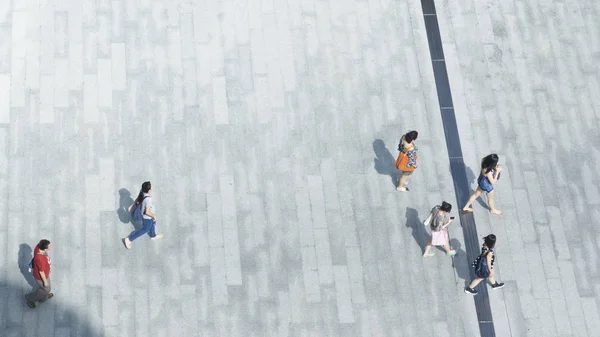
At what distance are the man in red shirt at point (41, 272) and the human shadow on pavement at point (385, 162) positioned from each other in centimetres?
655

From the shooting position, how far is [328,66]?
54.7ft

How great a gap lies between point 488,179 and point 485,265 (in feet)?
5.57

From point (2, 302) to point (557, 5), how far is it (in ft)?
44.2

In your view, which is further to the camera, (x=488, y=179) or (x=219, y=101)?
(x=219, y=101)

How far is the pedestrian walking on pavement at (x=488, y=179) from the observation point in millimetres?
14172

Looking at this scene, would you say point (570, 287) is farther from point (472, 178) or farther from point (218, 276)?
point (218, 276)

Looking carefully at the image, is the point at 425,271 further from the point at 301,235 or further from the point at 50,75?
the point at 50,75

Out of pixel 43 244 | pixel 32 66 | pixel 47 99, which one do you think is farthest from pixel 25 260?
pixel 32 66

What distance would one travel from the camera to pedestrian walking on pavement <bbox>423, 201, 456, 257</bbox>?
45.0 ft

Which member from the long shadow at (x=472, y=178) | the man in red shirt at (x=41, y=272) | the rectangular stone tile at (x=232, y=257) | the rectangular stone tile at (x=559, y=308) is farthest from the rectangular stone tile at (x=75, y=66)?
the rectangular stone tile at (x=559, y=308)

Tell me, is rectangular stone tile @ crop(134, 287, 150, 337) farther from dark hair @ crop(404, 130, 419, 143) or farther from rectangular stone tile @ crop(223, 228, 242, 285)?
dark hair @ crop(404, 130, 419, 143)

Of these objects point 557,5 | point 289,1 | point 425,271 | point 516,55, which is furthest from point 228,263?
point 557,5

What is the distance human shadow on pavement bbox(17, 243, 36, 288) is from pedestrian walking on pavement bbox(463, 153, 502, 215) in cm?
821

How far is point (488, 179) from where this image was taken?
14484 millimetres
